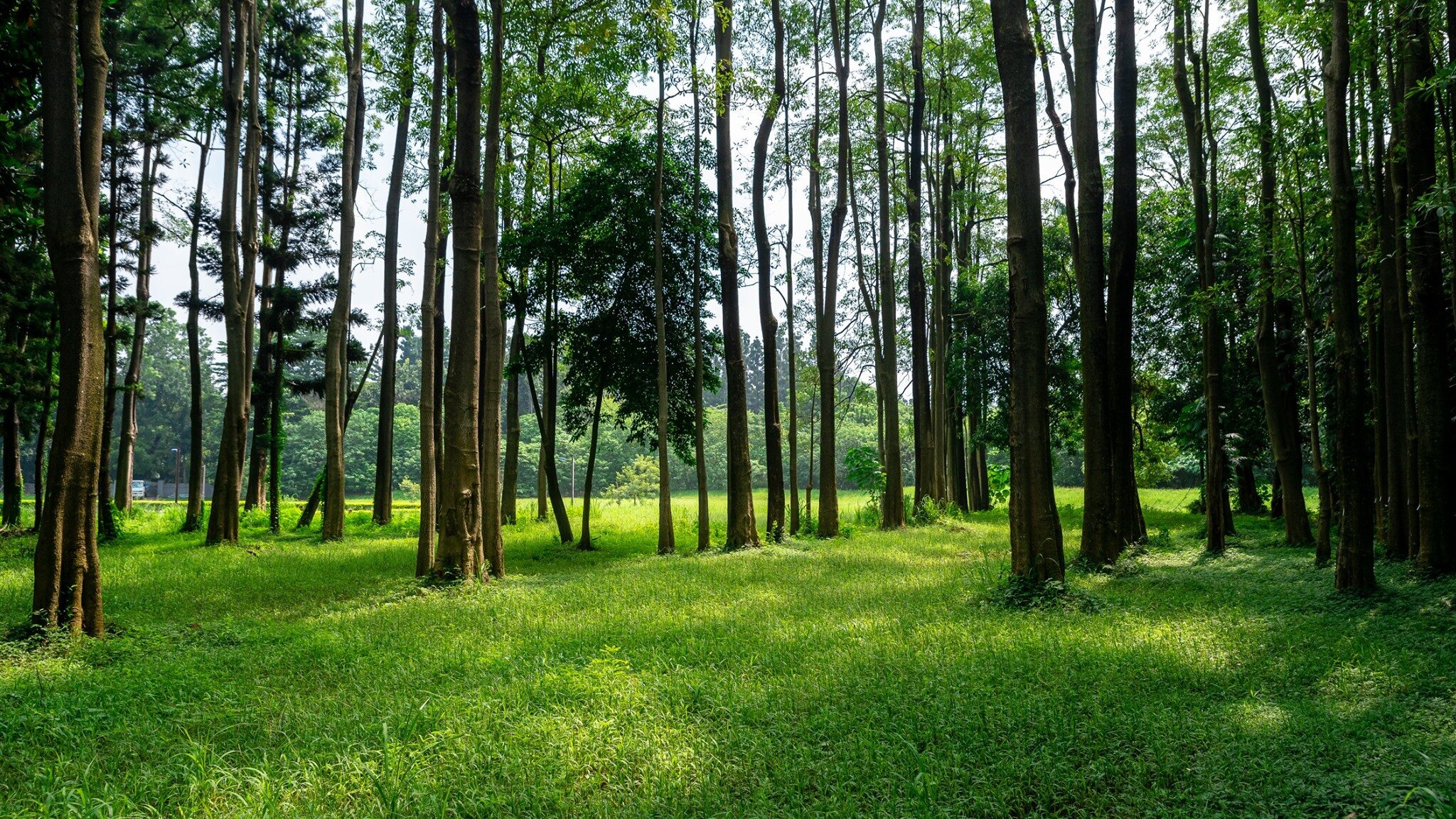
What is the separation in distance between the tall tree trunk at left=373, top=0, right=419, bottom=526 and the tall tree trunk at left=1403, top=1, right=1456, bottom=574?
42.0 feet

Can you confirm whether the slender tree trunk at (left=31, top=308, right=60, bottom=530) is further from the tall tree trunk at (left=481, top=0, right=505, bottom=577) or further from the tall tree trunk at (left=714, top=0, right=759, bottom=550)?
the tall tree trunk at (left=714, top=0, right=759, bottom=550)

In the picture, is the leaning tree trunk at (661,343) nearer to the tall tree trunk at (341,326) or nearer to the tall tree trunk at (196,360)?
the tall tree trunk at (341,326)

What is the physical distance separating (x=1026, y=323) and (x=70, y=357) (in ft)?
29.4

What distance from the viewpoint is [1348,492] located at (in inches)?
274

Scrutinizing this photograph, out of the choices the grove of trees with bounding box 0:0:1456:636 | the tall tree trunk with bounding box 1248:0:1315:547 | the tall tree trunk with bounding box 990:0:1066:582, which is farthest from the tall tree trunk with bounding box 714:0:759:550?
the tall tree trunk with bounding box 1248:0:1315:547

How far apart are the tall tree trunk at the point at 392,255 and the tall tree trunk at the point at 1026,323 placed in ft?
30.0

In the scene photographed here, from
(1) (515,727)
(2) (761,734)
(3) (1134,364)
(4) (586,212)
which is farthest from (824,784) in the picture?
(3) (1134,364)

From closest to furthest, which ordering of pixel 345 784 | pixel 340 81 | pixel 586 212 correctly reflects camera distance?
pixel 345 784, pixel 586 212, pixel 340 81

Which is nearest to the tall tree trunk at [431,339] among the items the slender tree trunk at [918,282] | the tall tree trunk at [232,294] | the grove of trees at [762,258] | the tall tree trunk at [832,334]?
the grove of trees at [762,258]

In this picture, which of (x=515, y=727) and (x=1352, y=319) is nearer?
(x=515, y=727)

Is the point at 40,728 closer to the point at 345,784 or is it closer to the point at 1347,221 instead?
the point at 345,784

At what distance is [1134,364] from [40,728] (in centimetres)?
2455

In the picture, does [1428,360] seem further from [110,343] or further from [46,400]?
[46,400]

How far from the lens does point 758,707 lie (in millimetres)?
4395
